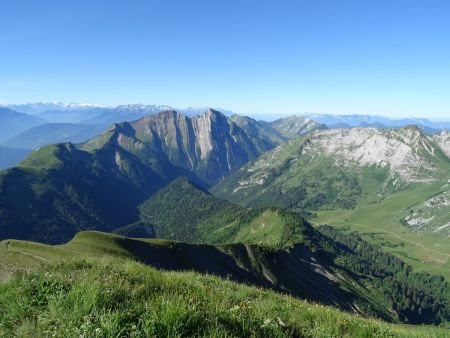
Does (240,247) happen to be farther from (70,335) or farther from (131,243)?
(70,335)

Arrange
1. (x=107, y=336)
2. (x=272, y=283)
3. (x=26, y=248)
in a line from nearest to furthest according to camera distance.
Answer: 1. (x=107, y=336)
2. (x=26, y=248)
3. (x=272, y=283)

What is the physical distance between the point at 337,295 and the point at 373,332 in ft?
611

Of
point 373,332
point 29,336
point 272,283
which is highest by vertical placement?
point 29,336

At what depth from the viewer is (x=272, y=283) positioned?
15600 cm

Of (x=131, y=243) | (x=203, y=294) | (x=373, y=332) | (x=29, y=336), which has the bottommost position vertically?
(x=131, y=243)

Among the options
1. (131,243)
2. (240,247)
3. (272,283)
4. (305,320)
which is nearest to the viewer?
(305,320)

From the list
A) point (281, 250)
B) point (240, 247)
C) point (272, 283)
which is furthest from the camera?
point (281, 250)

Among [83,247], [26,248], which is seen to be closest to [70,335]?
[26,248]

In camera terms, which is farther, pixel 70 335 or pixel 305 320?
pixel 305 320

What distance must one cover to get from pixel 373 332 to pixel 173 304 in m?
6.85

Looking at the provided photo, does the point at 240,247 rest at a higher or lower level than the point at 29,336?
lower

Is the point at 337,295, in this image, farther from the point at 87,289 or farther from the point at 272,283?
the point at 87,289

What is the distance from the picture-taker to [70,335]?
25.1 ft

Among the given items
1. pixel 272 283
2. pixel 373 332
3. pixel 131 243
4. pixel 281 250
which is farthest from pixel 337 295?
pixel 373 332
